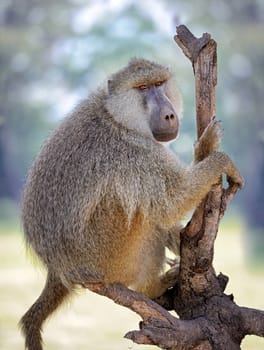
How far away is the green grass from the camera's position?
227 inches

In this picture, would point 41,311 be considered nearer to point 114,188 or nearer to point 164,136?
point 114,188

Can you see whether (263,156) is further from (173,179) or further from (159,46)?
(173,179)

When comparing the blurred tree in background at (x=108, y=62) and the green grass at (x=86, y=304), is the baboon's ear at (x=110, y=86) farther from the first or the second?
the blurred tree in background at (x=108, y=62)

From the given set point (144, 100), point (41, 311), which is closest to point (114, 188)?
point (144, 100)

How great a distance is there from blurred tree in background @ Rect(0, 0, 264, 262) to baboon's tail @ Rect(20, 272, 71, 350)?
2600 millimetres

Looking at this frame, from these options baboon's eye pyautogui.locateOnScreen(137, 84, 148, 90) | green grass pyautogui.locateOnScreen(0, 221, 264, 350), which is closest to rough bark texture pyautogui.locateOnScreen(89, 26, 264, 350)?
baboon's eye pyautogui.locateOnScreen(137, 84, 148, 90)

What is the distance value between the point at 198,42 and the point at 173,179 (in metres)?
0.72

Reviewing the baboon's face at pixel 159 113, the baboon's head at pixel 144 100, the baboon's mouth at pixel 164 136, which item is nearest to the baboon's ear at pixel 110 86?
the baboon's head at pixel 144 100

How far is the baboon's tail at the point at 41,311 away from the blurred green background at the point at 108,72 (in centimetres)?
230

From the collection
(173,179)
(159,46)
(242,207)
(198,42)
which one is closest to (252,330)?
(173,179)

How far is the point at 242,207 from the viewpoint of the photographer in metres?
6.35

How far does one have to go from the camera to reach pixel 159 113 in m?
3.71

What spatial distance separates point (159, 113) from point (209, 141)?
0.96 feet

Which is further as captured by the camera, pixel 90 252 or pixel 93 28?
pixel 93 28
